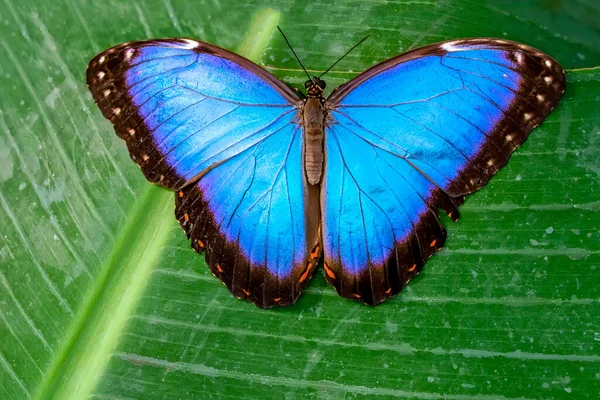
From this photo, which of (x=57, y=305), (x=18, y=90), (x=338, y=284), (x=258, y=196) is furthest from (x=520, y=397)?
(x=18, y=90)

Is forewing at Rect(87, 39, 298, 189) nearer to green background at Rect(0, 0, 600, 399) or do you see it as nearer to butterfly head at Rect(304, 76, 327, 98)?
butterfly head at Rect(304, 76, 327, 98)

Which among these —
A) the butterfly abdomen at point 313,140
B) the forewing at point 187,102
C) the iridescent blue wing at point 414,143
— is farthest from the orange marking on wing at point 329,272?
the forewing at point 187,102

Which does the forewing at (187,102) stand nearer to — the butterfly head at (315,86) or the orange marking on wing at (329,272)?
the butterfly head at (315,86)

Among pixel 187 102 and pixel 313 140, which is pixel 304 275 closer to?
pixel 313 140

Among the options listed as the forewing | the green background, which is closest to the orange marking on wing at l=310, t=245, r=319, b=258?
the green background

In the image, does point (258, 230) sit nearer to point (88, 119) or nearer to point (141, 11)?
point (88, 119)

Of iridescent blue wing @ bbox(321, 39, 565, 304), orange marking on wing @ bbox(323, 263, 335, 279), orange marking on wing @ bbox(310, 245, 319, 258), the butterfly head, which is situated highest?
the butterfly head
